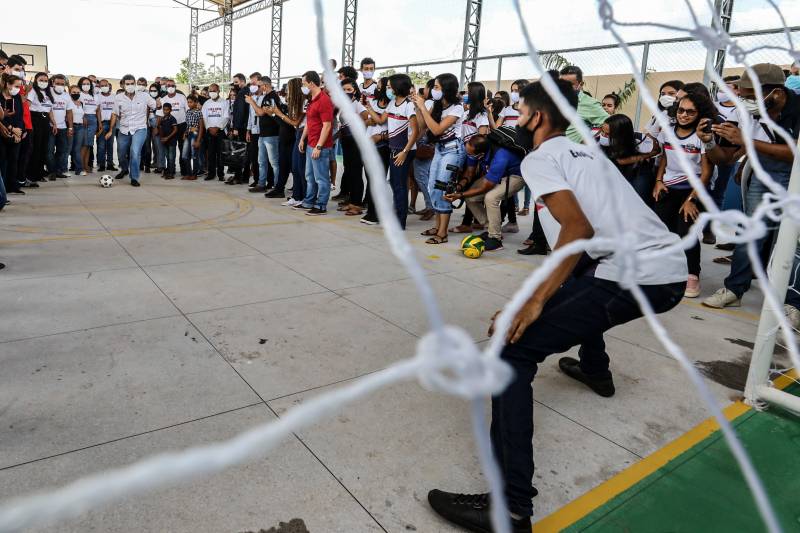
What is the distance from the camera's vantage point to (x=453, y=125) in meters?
5.97

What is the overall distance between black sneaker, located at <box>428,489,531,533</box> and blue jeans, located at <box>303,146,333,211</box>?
5.95m

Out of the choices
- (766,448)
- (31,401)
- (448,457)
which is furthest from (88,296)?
(766,448)

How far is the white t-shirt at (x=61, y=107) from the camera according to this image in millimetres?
9258

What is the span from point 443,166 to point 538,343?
439cm

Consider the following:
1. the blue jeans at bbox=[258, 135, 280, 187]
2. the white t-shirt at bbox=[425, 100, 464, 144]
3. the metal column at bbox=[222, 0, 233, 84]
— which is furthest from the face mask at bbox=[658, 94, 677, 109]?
the metal column at bbox=[222, 0, 233, 84]

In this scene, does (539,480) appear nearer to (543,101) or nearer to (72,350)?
(543,101)

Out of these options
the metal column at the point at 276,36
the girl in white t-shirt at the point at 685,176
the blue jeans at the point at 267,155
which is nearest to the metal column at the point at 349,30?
the metal column at the point at 276,36

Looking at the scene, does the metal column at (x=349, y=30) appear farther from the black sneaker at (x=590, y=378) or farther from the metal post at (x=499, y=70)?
the black sneaker at (x=590, y=378)

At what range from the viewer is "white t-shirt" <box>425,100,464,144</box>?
5891mm

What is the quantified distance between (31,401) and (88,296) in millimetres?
1522

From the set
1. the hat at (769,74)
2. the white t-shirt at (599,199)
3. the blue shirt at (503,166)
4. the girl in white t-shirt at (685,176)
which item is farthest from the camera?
the blue shirt at (503,166)

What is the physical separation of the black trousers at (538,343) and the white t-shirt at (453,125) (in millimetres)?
4088

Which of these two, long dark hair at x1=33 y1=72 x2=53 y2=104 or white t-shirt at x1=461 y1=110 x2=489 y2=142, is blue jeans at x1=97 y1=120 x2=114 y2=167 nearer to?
long dark hair at x1=33 y1=72 x2=53 y2=104

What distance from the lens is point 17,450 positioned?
7.14 ft
